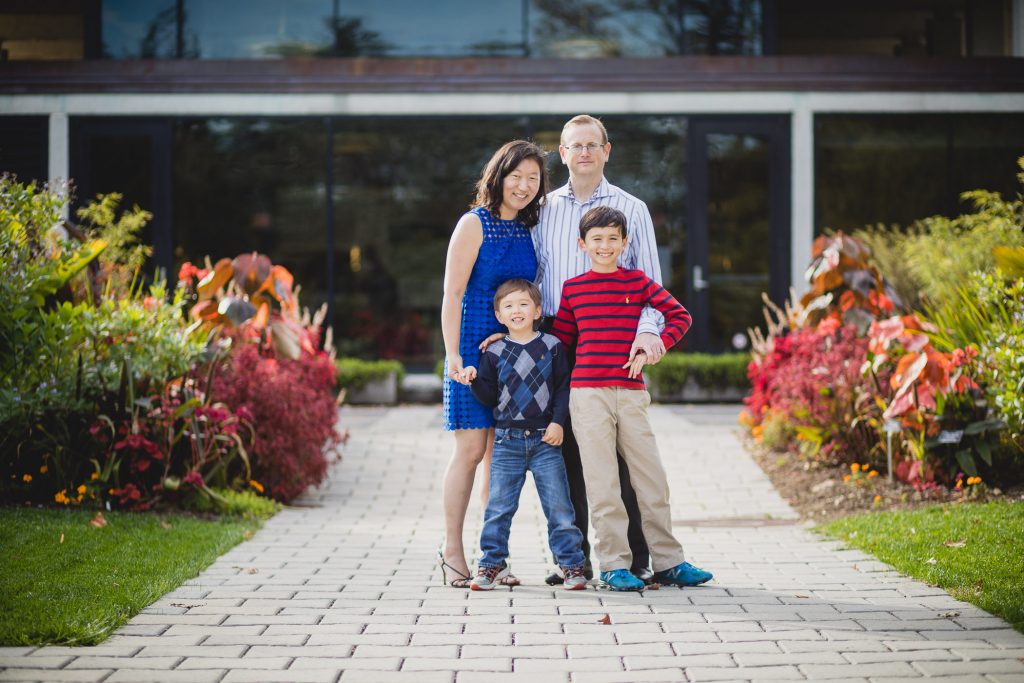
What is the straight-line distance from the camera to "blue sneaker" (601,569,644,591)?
15.9 feet

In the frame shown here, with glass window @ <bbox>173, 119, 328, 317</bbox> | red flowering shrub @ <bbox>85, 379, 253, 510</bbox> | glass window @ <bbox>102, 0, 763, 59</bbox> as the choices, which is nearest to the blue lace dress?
red flowering shrub @ <bbox>85, 379, 253, 510</bbox>

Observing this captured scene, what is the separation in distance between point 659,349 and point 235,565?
7.49 ft

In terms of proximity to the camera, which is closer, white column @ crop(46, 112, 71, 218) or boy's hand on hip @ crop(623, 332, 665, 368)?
boy's hand on hip @ crop(623, 332, 665, 368)

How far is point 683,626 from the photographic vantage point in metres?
4.28

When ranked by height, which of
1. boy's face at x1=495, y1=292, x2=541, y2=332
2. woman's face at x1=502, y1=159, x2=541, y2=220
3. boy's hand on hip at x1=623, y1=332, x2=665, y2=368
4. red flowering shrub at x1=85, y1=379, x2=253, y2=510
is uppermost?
woman's face at x1=502, y1=159, x2=541, y2=220

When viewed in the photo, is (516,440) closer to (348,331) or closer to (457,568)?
(457,568)

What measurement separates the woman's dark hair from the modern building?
925 centimetres

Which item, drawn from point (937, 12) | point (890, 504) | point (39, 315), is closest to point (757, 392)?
point (890, 504)

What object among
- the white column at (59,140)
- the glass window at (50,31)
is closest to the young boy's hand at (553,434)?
the white column at (59,140)

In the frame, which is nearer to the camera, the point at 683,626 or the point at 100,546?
the point at 683,626

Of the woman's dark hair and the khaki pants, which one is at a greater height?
the woman's dark hair

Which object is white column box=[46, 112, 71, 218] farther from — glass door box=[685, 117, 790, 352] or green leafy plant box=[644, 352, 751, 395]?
glass door box=[685, 117, 790, 352]

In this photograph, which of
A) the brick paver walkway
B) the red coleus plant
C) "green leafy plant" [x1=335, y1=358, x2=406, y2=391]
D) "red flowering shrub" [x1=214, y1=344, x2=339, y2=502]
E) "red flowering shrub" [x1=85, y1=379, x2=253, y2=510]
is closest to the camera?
the brick paver walkway

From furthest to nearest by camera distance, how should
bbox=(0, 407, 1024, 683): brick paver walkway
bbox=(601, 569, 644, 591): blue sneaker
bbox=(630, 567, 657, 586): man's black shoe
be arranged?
bbox=(630, 567, 657, 586): man's black shoe, bbox=(601, 569, 644, 591): blue sneaker, bbox=(0, 407, 1024, 683): brick paver walkway
